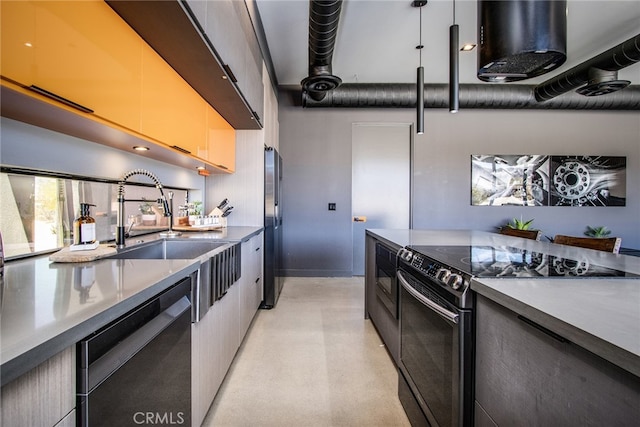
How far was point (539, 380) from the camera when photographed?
71 cm

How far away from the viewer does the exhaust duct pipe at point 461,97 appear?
394 centimetres

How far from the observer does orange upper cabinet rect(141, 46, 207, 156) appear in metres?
1.45

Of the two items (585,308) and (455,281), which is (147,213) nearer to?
(455,281)

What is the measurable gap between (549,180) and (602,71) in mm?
1813

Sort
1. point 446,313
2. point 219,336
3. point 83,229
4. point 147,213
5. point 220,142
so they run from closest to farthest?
1. point 446,313
2. point 83,229
3. point 219,336
4. point 147,213
5. point 220,142

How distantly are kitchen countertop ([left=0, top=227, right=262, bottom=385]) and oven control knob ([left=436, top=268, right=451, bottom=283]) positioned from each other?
1.01 meters

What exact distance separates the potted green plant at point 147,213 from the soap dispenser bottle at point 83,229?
2.41 ft

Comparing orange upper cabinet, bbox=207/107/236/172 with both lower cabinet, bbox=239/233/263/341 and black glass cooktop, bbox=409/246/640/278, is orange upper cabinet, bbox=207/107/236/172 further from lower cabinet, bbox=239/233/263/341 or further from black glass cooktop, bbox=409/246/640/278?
black glass cooktop, bbox=409/246/640/278

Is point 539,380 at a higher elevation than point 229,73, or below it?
below

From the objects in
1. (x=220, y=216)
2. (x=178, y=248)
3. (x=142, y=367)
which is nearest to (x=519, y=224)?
(x=220, y=216)

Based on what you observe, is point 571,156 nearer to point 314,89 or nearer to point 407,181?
point 407,181

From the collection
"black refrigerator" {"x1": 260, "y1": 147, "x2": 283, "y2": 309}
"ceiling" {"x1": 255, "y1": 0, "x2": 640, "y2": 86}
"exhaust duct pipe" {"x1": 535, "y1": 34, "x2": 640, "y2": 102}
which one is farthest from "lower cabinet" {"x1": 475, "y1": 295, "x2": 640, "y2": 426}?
"exhaust duct pipe" {"x1": 535, "y1": 34, "x2": 640, "y2": 102}

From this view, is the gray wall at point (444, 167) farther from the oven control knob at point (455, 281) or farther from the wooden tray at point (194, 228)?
the oven control knob at point (455, 281)

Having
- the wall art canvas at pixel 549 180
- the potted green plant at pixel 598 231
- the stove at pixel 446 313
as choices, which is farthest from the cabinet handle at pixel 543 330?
the potted green plant at pixel 598 231
